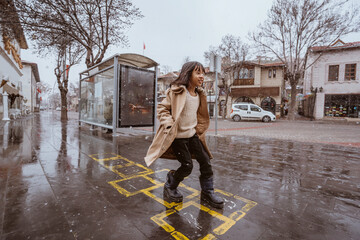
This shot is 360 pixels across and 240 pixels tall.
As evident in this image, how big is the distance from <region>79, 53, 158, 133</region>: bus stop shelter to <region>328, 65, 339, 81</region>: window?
24.4 metres

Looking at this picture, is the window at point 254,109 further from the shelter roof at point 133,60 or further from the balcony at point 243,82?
the shelter roof at point 133,60

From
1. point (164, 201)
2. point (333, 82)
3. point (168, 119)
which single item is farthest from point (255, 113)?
point (168, 119)

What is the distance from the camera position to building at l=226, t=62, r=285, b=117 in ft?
90.8

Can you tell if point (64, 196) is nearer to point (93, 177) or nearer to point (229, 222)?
point (93, 177)

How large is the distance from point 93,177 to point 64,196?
2.38ft

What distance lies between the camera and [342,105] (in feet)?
75.4

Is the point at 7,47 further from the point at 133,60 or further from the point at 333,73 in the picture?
the point at 333,73

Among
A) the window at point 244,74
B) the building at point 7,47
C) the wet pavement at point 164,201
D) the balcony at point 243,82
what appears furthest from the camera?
the balcony at point 243,82

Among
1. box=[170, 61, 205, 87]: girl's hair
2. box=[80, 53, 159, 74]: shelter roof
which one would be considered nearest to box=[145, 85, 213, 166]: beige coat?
box=[170, 61, 205, 87]: girl's hair

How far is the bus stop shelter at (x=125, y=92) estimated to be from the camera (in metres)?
7.37

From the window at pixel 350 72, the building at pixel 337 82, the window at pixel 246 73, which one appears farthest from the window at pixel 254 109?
the window at pixel 350 72

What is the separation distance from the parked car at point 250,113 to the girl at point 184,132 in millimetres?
21022

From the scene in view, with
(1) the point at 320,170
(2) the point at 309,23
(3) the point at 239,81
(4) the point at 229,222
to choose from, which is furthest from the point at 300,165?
(3) the point at 239,81

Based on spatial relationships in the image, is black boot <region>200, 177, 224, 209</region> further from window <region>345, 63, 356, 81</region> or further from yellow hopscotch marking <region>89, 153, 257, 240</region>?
window <region>345, 63, 356, 81</region>
